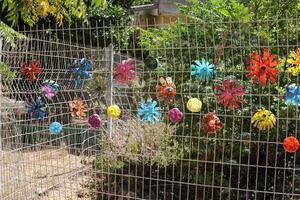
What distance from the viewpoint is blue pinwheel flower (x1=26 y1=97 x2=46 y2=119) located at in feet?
13.6

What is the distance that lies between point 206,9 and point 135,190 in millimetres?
2148

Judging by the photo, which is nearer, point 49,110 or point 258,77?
point 258,77

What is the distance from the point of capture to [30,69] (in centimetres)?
413

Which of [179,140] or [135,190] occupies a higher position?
[179,140]

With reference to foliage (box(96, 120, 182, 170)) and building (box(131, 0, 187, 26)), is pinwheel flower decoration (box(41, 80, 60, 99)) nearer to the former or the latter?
foliage (box(96, 120, 182, 170))

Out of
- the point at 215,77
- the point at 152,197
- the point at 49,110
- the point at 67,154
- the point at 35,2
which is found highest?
the point at 35,2

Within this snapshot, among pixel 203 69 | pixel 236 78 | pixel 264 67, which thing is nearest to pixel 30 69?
pixel 203 69

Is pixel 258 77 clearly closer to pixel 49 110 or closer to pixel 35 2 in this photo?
pixel 35 2

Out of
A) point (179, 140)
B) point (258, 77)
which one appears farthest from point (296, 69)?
point (179, 140)

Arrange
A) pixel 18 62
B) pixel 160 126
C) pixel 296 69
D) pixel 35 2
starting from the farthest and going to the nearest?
1. pixel 160 126
2. pixel 18 62
3. pixel 296 69
4. pixel 35 2

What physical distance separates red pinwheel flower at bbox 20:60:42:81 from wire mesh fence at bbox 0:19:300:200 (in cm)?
6

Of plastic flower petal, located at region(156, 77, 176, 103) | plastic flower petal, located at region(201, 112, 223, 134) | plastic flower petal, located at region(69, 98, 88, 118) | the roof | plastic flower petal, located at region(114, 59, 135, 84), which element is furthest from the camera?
the roof

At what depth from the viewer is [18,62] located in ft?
13.7

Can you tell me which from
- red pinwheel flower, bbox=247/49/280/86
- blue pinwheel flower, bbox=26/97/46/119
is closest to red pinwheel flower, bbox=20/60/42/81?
blue pinwheel flower, bbox=26/97/46/119
